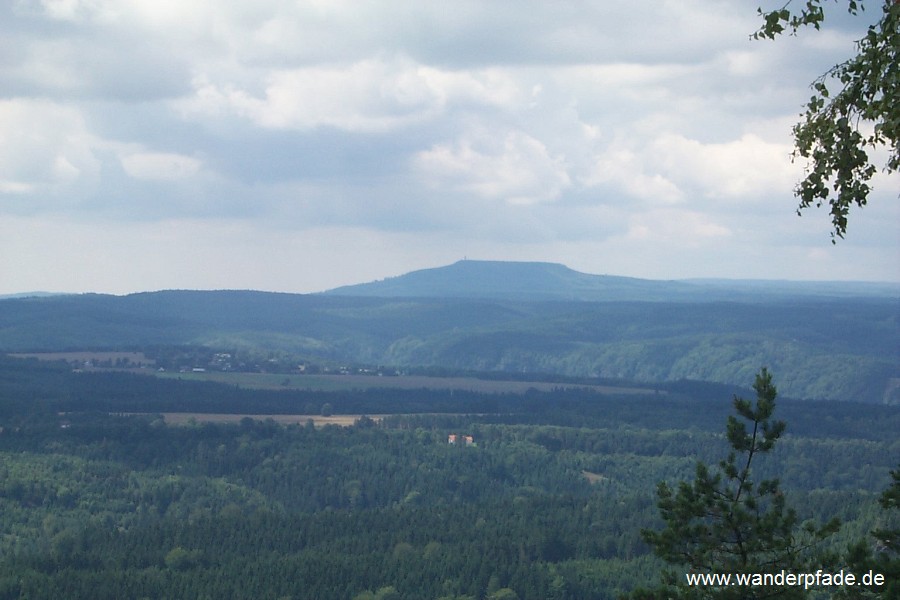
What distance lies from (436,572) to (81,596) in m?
31.2

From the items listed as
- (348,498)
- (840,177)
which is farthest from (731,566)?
(348,498)

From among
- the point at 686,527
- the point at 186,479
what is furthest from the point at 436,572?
the point at 686,527

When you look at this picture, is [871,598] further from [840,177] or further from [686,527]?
[840,177]

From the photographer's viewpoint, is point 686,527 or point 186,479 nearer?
point 686,527

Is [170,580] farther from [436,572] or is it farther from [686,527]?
[686,527]

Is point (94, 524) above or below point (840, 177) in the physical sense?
below

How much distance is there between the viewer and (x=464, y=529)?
145 metres

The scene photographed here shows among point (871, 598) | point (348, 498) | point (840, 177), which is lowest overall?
point (348, 498)

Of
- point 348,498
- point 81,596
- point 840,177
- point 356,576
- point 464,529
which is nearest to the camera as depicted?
point 840,177

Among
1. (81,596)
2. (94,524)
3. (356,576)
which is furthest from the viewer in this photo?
(94,524)

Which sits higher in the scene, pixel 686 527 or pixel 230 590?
pixel 686 527

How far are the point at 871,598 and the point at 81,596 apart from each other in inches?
3540

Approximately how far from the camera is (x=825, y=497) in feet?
524

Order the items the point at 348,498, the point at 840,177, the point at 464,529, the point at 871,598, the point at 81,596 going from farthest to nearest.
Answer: the point at 348,498, the point at 464,529, the point at 81,596, the point at 871,598, the point at 840,177
